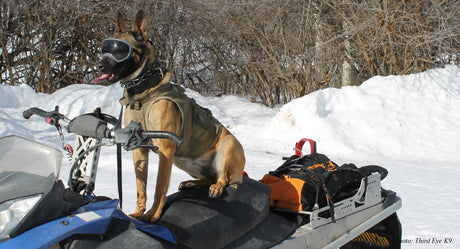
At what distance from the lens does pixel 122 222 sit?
1539 mm

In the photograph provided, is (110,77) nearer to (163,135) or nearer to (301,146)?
(163,135)

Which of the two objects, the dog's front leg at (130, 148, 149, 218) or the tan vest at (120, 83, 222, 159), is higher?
the tan vest at (120, 83, 222, 159)

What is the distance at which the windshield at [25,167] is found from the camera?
1290 millimetres

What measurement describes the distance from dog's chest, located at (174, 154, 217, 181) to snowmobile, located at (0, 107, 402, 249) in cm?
16

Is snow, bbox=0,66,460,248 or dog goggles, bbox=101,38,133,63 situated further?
snow, bbox=0,66,460,248

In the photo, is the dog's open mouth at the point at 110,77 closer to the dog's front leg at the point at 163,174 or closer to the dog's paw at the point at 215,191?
the dog's front leg at the point at 163,174

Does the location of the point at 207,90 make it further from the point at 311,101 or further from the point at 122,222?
the point at 122,222

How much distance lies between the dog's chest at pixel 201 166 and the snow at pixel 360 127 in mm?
2500

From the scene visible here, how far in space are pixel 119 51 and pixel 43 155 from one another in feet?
2.38

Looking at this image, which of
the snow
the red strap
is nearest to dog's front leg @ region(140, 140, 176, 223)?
the red strap

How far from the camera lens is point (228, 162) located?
7.02 ft

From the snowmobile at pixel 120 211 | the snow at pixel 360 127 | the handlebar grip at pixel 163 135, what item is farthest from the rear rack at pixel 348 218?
the snow at pixel 360 127

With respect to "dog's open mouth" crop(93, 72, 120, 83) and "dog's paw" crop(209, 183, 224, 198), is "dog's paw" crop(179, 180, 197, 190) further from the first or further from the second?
"dog's open mouth" crop(93, 72, 120, 83)

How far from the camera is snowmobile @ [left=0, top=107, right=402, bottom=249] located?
129 cm
